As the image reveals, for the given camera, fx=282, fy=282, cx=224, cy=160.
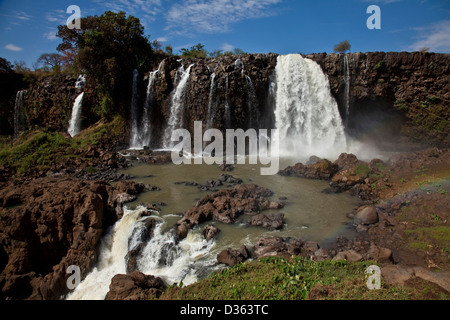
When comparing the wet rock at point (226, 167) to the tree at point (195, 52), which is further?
the tree at point (195, 52)

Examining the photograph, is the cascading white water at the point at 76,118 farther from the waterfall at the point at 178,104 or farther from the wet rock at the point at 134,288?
the wet rock at the point at 134,288

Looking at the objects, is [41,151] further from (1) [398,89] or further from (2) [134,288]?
(1) [398,89]

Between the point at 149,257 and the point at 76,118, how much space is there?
2221 cm

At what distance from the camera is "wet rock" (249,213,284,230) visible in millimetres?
10445

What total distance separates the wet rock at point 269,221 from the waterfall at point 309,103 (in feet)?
42.0

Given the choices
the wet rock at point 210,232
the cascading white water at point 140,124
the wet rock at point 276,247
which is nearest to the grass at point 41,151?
the cascading white water at point 140,124

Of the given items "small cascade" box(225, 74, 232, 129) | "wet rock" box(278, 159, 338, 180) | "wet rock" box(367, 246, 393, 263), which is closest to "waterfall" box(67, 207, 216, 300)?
"wet rock" box(367, 246, 393, 263)

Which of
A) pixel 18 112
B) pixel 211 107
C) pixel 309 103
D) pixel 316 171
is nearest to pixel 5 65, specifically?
pixel 18 112

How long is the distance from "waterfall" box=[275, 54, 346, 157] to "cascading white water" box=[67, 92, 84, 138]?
18166mm

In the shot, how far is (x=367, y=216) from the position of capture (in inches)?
419

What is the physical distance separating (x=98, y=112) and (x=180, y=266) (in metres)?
21.9

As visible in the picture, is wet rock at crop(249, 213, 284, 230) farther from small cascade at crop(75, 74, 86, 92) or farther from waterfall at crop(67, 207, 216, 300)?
small cascade at crop(75, 74, 86, 92)

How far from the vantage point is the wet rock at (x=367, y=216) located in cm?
1055
